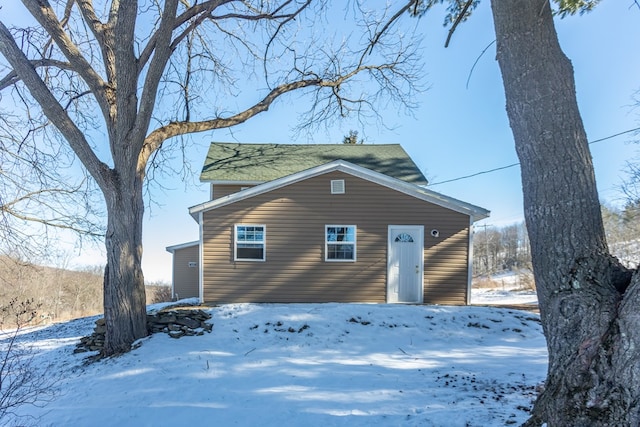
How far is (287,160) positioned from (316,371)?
9.96 meters

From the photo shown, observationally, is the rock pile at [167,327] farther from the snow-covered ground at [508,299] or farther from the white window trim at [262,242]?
the snow-covered ground at [508,299]

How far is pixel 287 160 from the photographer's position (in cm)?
1437

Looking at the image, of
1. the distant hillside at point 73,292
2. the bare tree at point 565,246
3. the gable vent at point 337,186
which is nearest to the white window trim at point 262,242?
the gable vent at point 337,186

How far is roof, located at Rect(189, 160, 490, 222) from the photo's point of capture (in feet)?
35.6

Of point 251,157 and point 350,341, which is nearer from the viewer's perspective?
point 350,341

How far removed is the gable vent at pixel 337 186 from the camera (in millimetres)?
11055

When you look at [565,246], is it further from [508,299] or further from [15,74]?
[508,299]

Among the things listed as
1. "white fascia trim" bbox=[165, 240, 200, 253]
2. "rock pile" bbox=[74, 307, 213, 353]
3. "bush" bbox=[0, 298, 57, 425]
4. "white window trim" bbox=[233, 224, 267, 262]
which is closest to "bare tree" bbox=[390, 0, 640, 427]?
"bush" bbox=[0, 298, 57, 425]

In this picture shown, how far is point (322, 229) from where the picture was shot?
35.9 ft

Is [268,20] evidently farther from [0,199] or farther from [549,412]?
[549,412]

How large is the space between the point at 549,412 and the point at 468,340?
553cm

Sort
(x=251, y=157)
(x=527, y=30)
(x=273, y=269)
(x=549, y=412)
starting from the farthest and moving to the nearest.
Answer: (x=251, y=157), (x=273, y=269), (x=527, y=30), (x=549, y=412)

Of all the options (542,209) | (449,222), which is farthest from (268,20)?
(542,209)

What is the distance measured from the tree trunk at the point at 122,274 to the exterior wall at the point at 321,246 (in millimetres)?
3754
